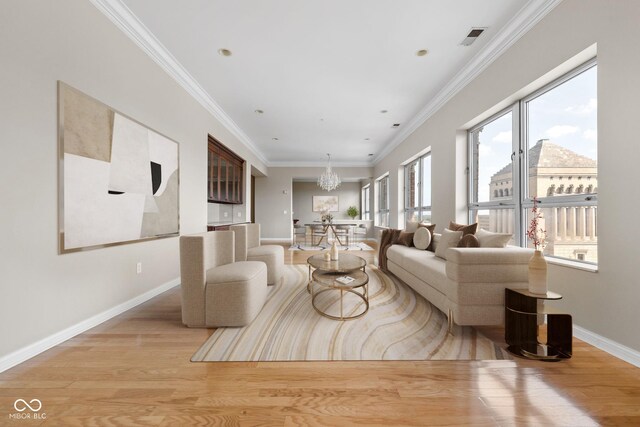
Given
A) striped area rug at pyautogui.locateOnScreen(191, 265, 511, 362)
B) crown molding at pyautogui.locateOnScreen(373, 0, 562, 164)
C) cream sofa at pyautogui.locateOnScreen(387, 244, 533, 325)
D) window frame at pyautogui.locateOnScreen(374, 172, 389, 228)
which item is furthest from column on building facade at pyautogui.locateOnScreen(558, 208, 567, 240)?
window frame at pyautogui.locateOnScreen(374, 172, 389, 228)

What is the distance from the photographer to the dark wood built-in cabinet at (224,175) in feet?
15.9

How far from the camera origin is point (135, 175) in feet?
8.75

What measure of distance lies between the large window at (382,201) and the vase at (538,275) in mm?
6439

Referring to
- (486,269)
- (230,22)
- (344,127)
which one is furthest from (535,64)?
(344,127)

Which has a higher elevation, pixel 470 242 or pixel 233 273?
pixel 470 242

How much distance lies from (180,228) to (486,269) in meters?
3.64

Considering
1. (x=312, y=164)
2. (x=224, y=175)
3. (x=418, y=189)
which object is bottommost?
(x=418, y=189)

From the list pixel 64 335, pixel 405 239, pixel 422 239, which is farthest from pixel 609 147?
pixel 64 335

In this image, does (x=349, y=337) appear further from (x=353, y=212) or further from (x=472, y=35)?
(x=353, y=212)

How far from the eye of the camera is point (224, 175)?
18.3 ft

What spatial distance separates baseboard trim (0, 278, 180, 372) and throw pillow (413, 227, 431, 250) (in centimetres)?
355

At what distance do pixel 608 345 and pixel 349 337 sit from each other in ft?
6.16

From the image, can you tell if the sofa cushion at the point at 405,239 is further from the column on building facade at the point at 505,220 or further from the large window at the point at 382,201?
the large window at the point at 382,201

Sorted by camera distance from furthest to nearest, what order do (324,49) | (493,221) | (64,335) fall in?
(493,221)
(324,49)
(64,335)
